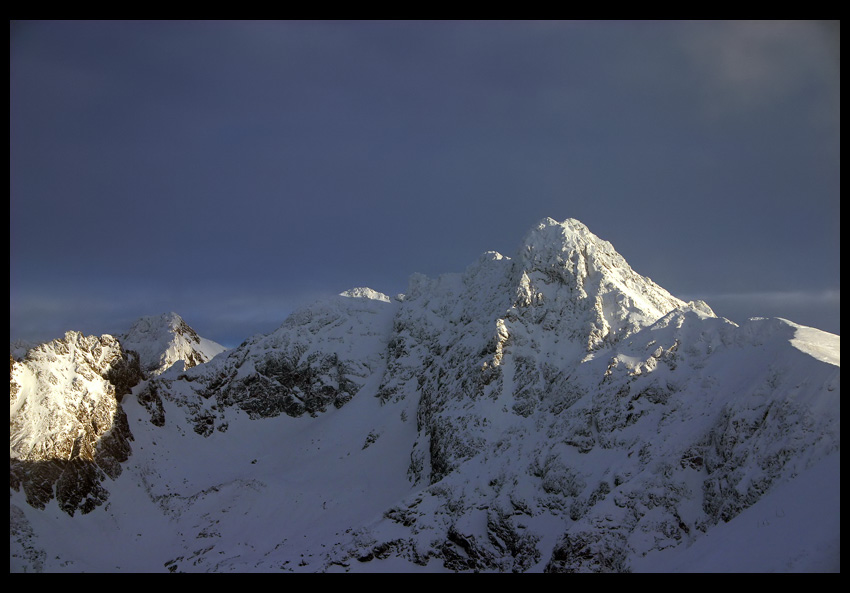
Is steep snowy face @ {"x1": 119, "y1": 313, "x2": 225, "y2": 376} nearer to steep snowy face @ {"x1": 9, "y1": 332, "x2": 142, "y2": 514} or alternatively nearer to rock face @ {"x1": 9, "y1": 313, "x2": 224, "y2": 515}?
rock face @ {"x1": 9, "y1": 313, "x2": 224, "y2": 515}

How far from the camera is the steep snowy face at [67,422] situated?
115 meters

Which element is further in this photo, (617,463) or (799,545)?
(617,463)

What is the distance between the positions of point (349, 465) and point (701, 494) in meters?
73.1

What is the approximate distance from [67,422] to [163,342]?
216 feet

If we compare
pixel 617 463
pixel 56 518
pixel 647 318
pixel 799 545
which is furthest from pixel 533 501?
pixel 56 518

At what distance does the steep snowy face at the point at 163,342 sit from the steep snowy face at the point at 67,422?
39.8m

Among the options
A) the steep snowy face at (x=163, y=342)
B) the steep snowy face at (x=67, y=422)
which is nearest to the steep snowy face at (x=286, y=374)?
the steep snowy face at (x=67, y=422)

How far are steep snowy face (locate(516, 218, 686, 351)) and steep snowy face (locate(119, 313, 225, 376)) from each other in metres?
93.7

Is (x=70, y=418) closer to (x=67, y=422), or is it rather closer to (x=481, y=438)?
(x=67, y=422)

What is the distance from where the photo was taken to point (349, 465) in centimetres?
13438

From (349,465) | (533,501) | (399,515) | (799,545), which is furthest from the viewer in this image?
(349,465)

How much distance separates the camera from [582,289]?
12625 centimetres
